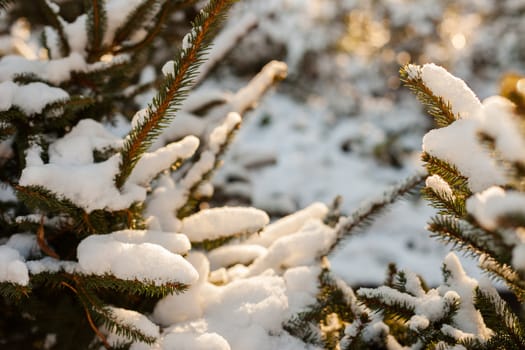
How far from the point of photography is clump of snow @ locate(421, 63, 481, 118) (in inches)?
34.7

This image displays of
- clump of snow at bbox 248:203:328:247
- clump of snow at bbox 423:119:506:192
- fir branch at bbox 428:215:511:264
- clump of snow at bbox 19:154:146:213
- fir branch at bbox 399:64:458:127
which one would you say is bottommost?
clump of snow at bbox 248:203:328:247

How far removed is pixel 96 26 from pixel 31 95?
0.27 metres

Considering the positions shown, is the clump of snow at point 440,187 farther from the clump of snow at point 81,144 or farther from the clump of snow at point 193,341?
the clump of snow at point 81,144

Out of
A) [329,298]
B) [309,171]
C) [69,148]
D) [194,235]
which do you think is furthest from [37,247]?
[309,171]

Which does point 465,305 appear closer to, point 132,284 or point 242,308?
point 242,308

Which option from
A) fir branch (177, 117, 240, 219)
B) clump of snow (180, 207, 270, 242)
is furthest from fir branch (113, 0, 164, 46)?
clump of snow (180, 207, 270, 242)

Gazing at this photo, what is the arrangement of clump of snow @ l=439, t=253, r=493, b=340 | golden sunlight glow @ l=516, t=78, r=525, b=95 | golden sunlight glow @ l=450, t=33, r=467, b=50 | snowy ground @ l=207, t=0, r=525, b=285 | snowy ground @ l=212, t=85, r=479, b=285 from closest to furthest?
golden sunlight glow @ l=516, t=78, r=525, b=95
clump of snow @ l=439, t=253, r=493, b=340
snowy ground @ l=212, t=85, r=479, b=285
snowy ground @ l=207, t=0, r=525, b=285
golden sunlight glow @ l=450, t=33, r=467, b=50

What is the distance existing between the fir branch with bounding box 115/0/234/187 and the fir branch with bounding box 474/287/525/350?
75 cm

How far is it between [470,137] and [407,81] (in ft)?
0.61

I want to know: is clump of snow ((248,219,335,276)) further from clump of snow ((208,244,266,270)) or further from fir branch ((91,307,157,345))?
fir branch ((91,307,157,345))

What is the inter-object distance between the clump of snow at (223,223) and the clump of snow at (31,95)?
455 millimetres

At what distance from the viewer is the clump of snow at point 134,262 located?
2.95 ft

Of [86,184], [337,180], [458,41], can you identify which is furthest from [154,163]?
[458,41]

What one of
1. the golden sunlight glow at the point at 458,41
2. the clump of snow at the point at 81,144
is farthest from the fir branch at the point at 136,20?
the golden sunlight glow at the point at 458,41
